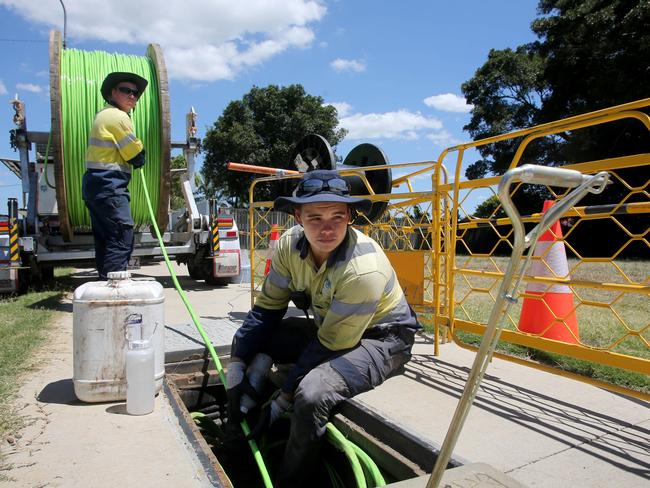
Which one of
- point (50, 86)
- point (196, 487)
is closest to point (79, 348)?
point (196, 487)

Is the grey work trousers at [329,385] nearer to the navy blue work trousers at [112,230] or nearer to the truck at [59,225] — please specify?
the navy blue work trousers at [112,230]

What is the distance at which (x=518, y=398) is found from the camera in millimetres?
2904

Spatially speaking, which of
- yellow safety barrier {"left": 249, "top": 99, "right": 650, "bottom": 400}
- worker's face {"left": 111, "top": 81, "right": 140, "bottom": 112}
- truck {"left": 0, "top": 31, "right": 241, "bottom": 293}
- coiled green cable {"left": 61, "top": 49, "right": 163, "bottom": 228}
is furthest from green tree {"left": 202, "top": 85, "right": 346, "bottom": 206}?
worker's face {"left": 111, "top": 81, "right": 140, "bottom": 112}

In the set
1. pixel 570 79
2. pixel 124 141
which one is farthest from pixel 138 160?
Result: pixel 570 79

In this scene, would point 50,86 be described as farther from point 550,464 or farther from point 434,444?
point 550,464

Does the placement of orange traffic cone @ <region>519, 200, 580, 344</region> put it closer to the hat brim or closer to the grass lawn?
the hat brim

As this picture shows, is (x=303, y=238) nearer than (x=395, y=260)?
Yes

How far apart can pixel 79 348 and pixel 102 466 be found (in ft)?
2.76

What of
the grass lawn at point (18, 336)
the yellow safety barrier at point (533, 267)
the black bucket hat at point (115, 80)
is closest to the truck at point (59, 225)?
the grass lawn at point (18, 336)

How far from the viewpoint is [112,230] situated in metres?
4.43

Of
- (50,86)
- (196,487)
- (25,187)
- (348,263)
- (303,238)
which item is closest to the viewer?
(196,487)

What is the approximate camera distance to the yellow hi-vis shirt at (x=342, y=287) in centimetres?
251

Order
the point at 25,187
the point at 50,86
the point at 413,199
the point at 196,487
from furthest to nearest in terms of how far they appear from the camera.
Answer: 1. the point at 25,187
2. the point at 50,86
3. the point at 413,199
4. the point at 196,487

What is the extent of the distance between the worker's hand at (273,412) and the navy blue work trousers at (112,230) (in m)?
2.38
